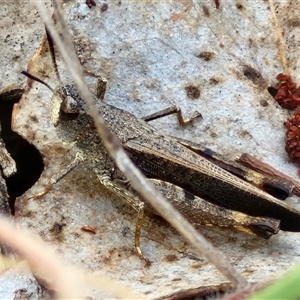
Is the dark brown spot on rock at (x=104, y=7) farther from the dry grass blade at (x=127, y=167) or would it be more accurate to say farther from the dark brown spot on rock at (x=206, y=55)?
the dry grass blade at (x=127, y=167)

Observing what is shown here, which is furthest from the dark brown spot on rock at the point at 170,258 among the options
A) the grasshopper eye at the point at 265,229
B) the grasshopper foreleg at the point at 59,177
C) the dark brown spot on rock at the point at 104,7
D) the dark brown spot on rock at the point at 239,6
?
the dark brown spot on rock at the point at 239,6

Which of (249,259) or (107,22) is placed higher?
(107,22)

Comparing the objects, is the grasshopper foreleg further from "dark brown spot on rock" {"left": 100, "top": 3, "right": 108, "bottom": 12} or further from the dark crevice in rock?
"dark brown spot on rock" {"left": 100, "top": 3, "right": 108, "bottom": 12}

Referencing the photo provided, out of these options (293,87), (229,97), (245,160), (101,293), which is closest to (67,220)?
(101,293)

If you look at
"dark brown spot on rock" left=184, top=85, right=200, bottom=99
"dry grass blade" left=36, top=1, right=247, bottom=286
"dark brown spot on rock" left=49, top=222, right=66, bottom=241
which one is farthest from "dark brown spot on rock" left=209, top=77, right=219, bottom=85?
"dry grass blade" left=36, top=1, right=247, bottom=286

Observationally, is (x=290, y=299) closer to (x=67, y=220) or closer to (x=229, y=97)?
(x=67, y=220)
